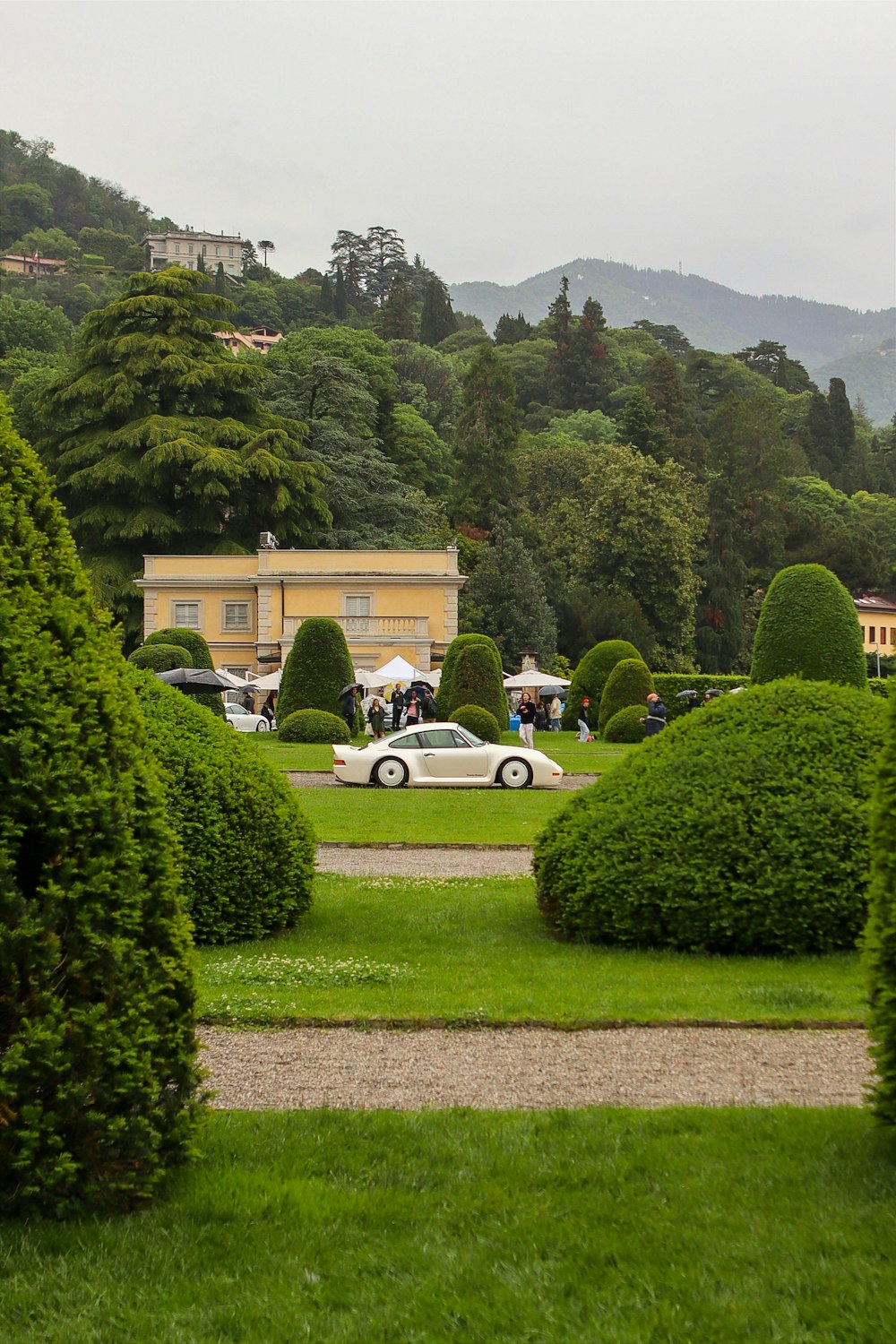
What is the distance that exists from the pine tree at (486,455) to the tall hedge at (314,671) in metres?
38.3

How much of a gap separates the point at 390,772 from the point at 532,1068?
18.6 meters

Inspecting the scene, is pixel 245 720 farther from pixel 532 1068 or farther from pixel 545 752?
pixel 532 1068

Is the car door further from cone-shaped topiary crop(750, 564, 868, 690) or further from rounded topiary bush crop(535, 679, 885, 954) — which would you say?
rounded topiary bush crop(535, 679, 885, 954)

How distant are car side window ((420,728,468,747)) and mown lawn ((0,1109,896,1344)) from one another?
19865 mm

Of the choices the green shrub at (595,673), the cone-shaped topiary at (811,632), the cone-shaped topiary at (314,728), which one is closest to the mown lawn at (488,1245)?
the cone-shaped topiary at (811,632)

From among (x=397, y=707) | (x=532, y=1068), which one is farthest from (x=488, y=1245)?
(x=397, y=707)

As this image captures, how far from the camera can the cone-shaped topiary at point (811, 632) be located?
29.8 metres

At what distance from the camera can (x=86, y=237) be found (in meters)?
185

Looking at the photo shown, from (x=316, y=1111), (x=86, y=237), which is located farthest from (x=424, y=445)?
(x=86, y=237)

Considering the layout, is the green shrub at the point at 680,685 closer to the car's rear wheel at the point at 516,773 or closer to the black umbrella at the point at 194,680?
the black umbrella at the point at 194,680

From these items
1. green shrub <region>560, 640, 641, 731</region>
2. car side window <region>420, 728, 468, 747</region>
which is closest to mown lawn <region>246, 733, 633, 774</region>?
car side window <region>420, 728, 468, 747</region>

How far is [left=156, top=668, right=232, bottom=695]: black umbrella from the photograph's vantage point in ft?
108

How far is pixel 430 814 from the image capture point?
20062 millimetres

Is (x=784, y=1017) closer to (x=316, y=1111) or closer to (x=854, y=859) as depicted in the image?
(x=854, y=859)
